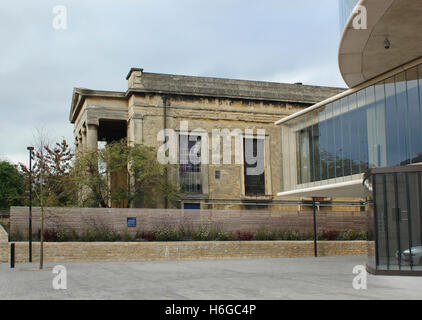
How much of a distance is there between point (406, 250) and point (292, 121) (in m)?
18.1

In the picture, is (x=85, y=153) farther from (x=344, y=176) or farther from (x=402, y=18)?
(x=402, y=18)

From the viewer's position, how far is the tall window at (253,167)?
135 ft

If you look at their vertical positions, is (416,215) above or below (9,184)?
below

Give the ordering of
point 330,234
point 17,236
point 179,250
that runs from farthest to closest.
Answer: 1. point 330,234
2. point 179,250
3. point 17,236

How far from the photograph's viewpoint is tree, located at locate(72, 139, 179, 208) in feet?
117

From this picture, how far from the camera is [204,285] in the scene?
15664 mm

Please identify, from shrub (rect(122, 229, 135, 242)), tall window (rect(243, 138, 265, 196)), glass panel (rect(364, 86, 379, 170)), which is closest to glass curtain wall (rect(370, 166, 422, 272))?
glass panel (rect(364, 86, 379, 170))

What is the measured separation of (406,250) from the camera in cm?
1816

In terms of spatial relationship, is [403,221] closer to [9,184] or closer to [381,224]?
[381,224]

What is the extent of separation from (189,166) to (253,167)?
4947mm

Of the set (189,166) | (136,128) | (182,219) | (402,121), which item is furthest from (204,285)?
(136,128)

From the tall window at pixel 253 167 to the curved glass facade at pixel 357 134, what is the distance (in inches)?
206

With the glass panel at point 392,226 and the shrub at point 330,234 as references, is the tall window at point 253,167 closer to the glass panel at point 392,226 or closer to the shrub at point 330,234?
the shrub at point 330,234
